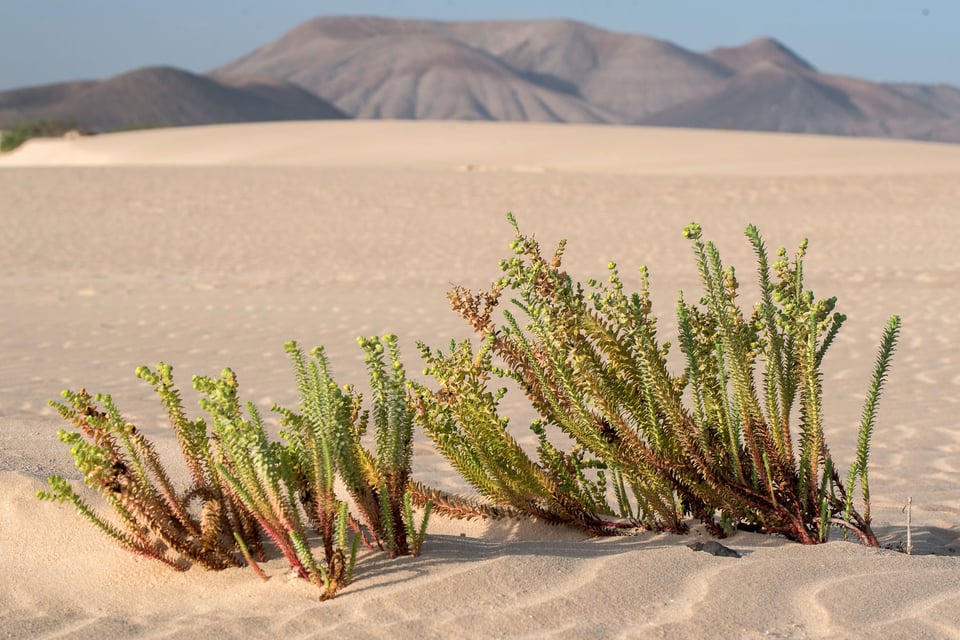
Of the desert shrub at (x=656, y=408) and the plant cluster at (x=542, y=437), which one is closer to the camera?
the plant cluster at (x=542, y=437)

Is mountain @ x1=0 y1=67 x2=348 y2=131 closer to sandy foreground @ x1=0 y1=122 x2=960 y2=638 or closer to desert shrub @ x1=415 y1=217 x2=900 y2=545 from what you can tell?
sandy foreground @ x1=0 y1=122 x2=960 y2=638

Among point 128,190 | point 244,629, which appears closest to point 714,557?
point 244,629

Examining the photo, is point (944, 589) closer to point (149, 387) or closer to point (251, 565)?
point (251, 565)

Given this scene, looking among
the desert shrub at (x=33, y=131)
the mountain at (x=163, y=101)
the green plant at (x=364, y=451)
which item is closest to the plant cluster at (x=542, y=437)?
the green plant at (x=364, y=451)

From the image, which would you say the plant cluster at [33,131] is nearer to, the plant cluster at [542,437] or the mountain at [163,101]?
the plant cluster at [542,437]

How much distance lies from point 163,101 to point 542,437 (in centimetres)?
15279

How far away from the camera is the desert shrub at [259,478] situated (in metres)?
2.33

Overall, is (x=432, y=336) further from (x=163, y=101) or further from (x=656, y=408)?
(x=163, y=101)

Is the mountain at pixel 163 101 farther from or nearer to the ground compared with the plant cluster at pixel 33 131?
farther from the ground

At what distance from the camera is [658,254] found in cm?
1452

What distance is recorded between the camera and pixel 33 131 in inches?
2571

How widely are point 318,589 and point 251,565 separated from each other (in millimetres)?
189

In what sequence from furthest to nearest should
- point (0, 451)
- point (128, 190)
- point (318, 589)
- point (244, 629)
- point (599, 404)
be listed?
1. point (128, 190)
2. point (0, 451)
3. point (599, 404)
4. point (318, 589)
5. point (244, 629)

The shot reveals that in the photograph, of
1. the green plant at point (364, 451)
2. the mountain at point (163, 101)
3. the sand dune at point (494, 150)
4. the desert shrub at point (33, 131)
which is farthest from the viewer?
the mountain at point (163, 101)
